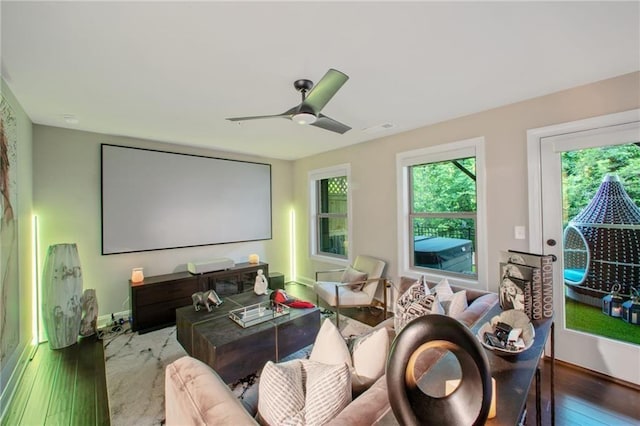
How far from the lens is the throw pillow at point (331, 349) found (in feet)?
4.24

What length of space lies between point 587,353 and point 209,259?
4.64 metres

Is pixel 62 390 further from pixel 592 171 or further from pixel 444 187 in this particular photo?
pixel 592 171

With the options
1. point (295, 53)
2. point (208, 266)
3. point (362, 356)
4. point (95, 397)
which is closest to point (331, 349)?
point (362, 356)

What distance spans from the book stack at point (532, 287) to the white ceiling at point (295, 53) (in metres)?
1.41

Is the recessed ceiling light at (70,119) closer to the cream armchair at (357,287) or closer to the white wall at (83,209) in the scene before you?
the white wall at (83,209)

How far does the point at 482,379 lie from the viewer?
2.51 feet

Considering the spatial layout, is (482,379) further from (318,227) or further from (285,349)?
(318,227)

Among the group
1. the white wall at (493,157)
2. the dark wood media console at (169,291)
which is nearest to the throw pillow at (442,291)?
the white wall at (493,157)

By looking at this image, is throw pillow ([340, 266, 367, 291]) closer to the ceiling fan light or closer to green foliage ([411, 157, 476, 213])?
green foliage ([411, 157, 476, 213])

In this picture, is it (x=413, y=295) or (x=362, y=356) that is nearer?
(x=362, y=356)

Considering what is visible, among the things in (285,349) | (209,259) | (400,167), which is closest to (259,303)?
(285,349)

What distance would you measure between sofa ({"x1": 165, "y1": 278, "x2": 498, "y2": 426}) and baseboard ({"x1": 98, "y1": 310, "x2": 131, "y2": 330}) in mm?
2944

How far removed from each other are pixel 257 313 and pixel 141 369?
113cm

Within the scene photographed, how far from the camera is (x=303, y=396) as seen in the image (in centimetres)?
109
